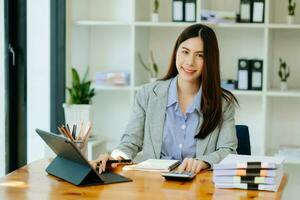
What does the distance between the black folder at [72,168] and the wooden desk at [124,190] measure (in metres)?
0.03

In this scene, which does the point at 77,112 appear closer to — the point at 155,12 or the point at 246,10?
the point at 155,12

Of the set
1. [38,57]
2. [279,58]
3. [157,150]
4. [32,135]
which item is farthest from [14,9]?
[279,58]

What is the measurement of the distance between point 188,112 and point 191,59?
0.25 m

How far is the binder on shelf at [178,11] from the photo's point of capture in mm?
4094

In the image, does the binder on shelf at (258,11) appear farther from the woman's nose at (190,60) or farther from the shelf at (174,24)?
the woman's nose at (190,60)

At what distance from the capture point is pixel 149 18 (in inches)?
175

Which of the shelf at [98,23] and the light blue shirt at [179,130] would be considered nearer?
the light blue shirt at [179,130]

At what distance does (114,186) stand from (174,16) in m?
2.18

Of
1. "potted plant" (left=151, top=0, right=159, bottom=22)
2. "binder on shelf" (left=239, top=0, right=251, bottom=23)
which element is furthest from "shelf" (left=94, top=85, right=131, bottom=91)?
"binder on shelf" (left=239, top=0, right=251, bottom=23)

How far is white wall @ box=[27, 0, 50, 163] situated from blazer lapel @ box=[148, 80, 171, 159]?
144cm

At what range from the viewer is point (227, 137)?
2650 millimetres

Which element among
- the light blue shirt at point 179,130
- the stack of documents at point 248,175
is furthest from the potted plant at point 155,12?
the stack of documents at point 248,175

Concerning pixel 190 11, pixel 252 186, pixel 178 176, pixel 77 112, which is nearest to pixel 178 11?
pixel 190 11

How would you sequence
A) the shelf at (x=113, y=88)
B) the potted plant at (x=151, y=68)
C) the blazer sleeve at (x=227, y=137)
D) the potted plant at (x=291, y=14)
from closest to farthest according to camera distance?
1. the blazer sleeve at (x=227, y=137)
2. the potted plant at (x=291, y=14)
3. the shelf at (x=113, y=88)
4. the potted plant at (x=151, y=68)
